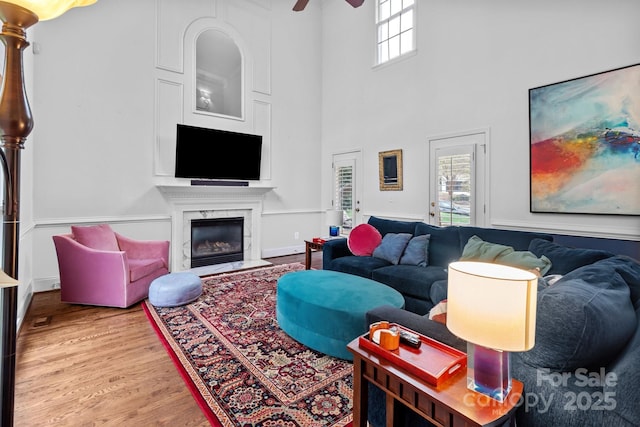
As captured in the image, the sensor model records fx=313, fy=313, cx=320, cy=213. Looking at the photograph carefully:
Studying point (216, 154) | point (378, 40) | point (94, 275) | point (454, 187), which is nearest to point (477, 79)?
point (454, 187)

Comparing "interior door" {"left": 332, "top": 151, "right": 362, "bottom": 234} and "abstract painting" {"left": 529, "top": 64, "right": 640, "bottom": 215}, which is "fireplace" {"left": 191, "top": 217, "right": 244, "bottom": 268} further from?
"abstract painting" {"left": 529, "top": 64, "right": 640, "bottom": 215}

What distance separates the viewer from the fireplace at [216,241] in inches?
207

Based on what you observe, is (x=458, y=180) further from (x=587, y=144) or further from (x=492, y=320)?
(x=492, y=320)

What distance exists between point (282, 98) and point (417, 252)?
166 inches

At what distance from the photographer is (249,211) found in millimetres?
5832

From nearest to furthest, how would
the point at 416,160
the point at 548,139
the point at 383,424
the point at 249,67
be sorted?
1. the point at 383,424
2. the point at 548,139
3. the point at 416,160
4. the point at 249,67

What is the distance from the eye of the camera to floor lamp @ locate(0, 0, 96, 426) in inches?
27.8

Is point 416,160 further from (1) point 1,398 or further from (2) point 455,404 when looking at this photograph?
(1) point 1,398

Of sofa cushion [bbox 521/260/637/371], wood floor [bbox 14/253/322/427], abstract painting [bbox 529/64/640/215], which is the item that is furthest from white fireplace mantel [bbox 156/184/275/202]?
sofa cushion [bbox 521/260/637/371]

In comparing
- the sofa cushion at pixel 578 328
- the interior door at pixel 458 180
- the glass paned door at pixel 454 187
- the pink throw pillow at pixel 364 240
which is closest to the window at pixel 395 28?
the interior door at pixel 458 180

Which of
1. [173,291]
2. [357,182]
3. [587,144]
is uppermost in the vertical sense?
[587,144]

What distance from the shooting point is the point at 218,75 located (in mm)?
5410

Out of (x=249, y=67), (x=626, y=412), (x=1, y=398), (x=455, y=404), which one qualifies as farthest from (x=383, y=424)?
(x=249, y=67)

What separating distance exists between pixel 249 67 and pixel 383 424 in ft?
19.1
